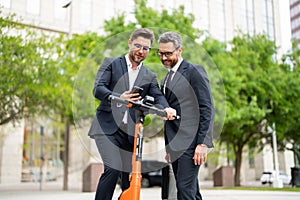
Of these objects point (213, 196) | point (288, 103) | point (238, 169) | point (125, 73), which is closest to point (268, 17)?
point (238, 169)

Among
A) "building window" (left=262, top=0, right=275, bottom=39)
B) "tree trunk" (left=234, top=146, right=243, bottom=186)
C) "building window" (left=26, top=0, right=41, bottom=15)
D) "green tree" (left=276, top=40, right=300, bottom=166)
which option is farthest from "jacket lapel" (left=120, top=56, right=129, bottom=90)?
"building window" (left=262, top=0, right=275, bottom=39)

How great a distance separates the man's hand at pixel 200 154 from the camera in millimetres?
3498

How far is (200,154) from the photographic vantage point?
3502mm

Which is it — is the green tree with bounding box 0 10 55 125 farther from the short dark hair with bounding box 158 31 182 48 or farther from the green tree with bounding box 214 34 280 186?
the short dark hair with bounding box 158 31 182 48

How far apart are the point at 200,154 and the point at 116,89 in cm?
102

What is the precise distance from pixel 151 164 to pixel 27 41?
39.9 feet

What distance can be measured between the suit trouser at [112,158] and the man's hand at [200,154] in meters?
0.64

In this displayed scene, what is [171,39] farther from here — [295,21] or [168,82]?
[295,21]

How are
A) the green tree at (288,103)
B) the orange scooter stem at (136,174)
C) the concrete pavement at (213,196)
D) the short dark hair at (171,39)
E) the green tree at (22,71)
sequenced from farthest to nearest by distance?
1. the green tree at (288,103)
2. the green tree at (22,71)
3. the concrete pavement at (213,196)
4. the short dark hair at (171,39)
5. the orange scooter stem at (136,174)

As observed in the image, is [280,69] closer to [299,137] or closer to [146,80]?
[299,137]

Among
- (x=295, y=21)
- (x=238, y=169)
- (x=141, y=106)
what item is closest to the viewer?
(x=141, y=106)

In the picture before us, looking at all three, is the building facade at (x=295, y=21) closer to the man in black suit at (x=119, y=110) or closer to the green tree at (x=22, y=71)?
the green tree at (x=22, y=71)

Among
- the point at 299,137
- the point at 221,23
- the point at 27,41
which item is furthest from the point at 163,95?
the point at 221,23

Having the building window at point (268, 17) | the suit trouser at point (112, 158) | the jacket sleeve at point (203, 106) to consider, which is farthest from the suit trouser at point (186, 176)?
the building window at point (268, 17)
